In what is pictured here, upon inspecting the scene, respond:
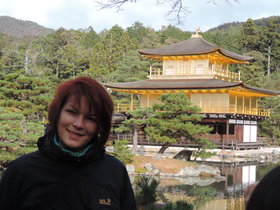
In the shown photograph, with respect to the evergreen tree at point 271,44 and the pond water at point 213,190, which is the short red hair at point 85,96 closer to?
the pond water at point 213,190

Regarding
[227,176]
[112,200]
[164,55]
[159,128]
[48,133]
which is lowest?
[227,176]

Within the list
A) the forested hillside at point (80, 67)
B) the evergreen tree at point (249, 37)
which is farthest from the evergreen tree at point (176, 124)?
the evergreen tree at point (249, 37)

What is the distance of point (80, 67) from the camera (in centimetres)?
3831

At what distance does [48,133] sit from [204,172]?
14537mm

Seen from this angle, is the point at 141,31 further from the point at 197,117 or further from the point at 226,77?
the point at 197,117

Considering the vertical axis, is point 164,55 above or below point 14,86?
above

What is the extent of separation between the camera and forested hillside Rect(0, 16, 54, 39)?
10912 centimetres

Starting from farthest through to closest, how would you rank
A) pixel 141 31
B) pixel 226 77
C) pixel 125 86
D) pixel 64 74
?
pixel 141 31 < pixel 64 74 < pixel 226 77 < pixel 125 86

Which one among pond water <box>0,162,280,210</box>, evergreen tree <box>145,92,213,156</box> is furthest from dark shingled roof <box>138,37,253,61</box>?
pond water <box>0,162,280,210</box>

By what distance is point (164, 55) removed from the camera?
2775cm

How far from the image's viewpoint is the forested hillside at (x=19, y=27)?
109125 mm

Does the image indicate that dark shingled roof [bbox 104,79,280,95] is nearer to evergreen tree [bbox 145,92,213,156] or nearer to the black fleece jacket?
evergreen tree [bbox 145,92,213,156]

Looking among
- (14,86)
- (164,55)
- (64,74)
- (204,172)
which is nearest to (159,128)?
(204,172)

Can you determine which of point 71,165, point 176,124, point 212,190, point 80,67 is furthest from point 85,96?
point 80,67
